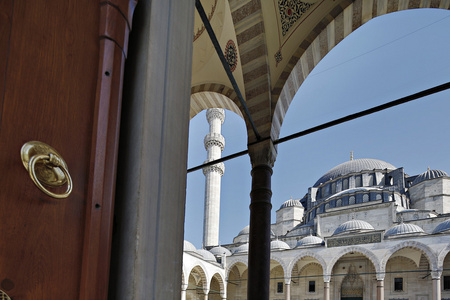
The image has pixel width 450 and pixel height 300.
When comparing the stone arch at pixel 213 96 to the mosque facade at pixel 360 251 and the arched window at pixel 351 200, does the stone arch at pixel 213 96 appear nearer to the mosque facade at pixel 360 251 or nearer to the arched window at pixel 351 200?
the mosque facade at pixel 360 251

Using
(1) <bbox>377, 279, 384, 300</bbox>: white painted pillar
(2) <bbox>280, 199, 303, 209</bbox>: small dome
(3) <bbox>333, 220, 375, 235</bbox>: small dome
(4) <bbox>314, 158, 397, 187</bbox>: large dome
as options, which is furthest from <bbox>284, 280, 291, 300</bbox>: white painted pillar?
(4) <bbox>314, 158, 397, 187</bbox>: large dome

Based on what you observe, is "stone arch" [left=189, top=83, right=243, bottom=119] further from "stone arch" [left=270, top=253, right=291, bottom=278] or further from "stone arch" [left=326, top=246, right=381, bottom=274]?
"stone arch" [left=270, top=253, right=291, bottom=278]

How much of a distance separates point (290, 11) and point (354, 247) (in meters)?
20.4

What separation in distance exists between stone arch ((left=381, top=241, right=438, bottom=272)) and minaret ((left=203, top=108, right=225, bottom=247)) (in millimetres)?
9774

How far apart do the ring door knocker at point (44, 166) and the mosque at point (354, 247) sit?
19772 millimetres

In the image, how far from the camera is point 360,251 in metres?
22.7

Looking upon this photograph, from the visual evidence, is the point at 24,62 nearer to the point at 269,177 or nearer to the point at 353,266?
the point at 269,177

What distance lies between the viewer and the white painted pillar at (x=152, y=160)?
0.89 meters

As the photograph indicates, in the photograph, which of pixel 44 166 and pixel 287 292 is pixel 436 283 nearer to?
pixel 287 292

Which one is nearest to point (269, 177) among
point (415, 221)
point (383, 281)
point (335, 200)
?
point (383, 281)

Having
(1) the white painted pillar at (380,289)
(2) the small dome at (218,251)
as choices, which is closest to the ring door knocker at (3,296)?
(1) the white painted pillar at (380,289)

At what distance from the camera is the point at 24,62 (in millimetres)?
738

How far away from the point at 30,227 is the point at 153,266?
30 cm

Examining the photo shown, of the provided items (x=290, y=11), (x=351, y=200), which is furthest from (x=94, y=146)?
(x=351, y=200)
